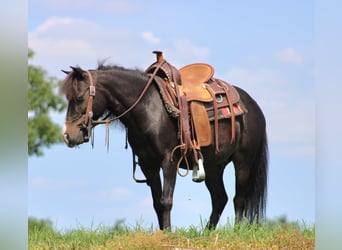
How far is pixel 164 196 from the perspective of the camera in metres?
5.08

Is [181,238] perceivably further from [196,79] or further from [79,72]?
[79,72]

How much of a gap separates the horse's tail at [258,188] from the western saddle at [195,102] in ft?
1.36

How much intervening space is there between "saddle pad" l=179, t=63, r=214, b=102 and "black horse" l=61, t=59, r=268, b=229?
0.78 feet

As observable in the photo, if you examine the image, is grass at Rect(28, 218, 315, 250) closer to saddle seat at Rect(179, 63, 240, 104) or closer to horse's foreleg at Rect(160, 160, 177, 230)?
horse's foreleg at Rect(160, 160, 177, 230)

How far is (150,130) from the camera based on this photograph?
511 cm

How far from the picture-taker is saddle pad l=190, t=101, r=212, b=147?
5262 millimetres

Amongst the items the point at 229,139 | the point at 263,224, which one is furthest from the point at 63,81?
the point at 263,224

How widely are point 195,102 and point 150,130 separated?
0.44 meters

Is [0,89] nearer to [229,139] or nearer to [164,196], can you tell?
[164,196]

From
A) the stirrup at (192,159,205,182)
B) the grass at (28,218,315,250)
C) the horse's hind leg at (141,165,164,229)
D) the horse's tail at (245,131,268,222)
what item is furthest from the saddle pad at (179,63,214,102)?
the grass at (28,218,315,250)

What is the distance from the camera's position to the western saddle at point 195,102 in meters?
5.18

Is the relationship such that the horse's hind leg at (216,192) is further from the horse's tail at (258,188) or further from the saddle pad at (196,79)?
the saddle pad at (196,79)

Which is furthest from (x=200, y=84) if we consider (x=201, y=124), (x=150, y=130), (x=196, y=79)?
(x=150, y=130)

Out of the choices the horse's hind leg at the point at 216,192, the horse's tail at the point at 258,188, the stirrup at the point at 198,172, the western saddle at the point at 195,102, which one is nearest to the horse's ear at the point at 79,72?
the western saddle at the point at 195,102
